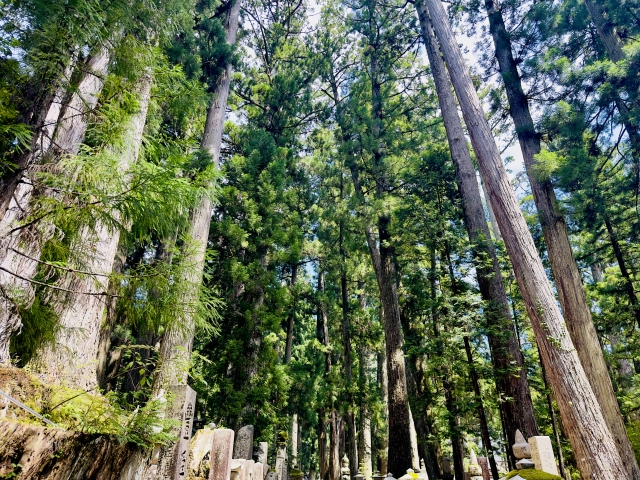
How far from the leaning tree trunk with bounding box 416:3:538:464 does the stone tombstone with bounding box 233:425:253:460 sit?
4.33 meters

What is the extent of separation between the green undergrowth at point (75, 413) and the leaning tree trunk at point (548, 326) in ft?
14.9

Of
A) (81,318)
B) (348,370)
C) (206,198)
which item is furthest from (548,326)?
(348,370)

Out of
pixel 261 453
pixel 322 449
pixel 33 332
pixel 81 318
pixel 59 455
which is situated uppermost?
pixel 81 318

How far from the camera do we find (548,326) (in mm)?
4605

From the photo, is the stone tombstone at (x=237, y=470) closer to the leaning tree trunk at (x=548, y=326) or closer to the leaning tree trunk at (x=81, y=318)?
the leaning tree trunk at (x=81, y=318)

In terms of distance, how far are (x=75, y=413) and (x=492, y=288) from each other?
6661mm

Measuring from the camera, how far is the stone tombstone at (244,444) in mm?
6066

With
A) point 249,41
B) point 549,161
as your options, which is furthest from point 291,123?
point 549,161

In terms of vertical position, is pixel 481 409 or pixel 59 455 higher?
pixel 481 409

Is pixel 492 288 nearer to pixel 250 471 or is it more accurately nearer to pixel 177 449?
pixel 250 471

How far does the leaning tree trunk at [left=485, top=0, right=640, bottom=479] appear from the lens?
17.0 ft

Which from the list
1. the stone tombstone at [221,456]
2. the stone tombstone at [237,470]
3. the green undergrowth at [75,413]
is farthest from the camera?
the stone tombstone at [237,470]

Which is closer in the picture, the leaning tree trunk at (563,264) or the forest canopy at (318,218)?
the forest canopy at (318,218)

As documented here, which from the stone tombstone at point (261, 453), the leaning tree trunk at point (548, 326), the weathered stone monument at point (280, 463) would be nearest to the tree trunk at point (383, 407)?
the weathered stone monument at point (280, 463)
